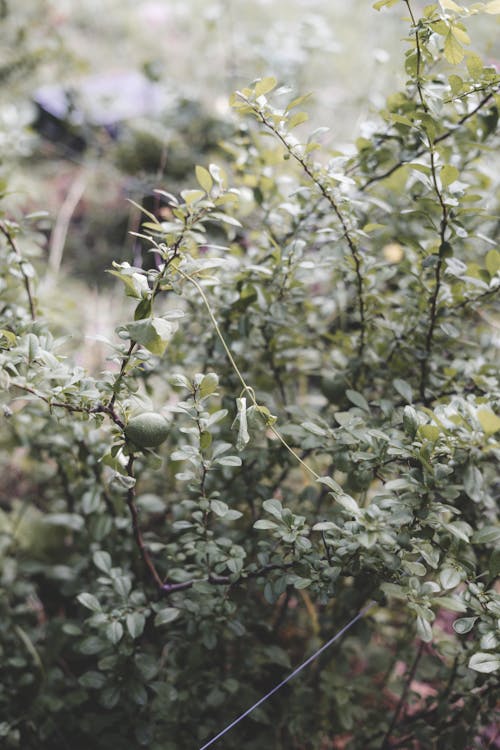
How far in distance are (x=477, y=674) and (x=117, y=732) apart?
61cm

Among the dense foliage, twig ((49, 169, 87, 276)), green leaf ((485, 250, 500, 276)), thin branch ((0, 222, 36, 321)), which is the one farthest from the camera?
twig ((49, 169, 87, 276))

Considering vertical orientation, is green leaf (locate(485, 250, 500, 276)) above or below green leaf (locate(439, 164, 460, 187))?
below

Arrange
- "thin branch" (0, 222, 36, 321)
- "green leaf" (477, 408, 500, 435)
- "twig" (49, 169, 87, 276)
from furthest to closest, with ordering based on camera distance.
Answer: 1. "twig" (49, 169, 87, 276)
2. "thin branch" (0, 222, 36, 321)
3. "green leaf" (477, 408, 500, 435)

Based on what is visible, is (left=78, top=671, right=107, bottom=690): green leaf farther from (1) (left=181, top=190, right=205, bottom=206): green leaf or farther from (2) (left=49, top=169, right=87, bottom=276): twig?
(2) (left=49, top=169, right=87, bottom=276): twig

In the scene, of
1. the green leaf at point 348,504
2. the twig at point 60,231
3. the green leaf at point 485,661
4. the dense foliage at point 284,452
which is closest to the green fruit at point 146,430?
the dense foliage at point 284,452

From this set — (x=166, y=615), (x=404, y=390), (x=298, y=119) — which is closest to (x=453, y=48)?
(x=298, y=119)

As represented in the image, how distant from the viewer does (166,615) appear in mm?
884

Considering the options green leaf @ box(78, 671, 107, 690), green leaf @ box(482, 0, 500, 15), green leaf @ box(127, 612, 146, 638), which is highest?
green leaf @ box(482, 0, 500, 15)

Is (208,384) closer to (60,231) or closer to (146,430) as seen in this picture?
(146,430)

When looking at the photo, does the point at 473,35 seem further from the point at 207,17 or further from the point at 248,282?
the point at 248,282

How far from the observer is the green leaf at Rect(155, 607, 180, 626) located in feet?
2.87

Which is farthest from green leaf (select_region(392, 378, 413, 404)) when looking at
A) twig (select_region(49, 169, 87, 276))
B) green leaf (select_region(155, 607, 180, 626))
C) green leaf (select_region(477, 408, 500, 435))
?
twig (select_region(49, 169, 87, 276))

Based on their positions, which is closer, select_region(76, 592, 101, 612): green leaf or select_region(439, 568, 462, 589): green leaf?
select_region(439, 568, 462, 589): green leaf

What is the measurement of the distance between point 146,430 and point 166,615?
33 cm
